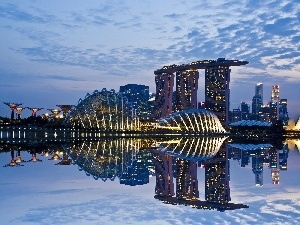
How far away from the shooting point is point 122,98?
4038 inches

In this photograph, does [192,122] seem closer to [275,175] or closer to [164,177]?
[275,175]

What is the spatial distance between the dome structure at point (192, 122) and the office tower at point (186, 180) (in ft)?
316

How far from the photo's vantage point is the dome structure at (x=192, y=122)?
132375 millimetres

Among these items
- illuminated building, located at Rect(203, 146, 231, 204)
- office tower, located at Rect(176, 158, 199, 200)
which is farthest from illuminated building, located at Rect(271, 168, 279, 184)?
office tower, located at Rect(176, 158, 199, 200)

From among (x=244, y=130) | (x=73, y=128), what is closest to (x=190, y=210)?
(x=73, y=128)

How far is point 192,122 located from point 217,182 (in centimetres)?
10873

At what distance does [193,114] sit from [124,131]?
1481 inches

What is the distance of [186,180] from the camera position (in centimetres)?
2544

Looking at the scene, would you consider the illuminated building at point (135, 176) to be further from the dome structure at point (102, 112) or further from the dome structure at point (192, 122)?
the dome structure at point (192, 122)

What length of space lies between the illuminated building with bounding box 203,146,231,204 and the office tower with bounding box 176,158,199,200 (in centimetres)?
60

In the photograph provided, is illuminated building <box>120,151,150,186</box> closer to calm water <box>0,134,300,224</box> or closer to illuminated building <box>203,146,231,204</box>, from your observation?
calm water <box>0,134,300,224</box>

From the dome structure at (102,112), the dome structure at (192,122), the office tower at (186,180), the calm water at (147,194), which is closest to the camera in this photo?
the calm water at (147,194)

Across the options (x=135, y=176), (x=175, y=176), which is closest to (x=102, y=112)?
(x=135, y=176)

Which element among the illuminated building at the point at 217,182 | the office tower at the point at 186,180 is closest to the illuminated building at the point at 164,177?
the office tower at the point at 186,180
